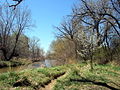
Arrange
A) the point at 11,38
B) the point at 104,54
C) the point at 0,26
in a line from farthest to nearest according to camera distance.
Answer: the point at 11,38, the point at 0,26, the point at 104,54

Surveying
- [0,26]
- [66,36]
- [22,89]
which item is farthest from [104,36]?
[22,89]

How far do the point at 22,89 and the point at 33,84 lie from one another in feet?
3.32

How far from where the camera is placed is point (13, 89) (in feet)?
27.0

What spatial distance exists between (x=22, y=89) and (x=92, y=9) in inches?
726

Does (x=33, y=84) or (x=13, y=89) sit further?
(x=33, y=84)

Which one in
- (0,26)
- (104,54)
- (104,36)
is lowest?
(104,54)

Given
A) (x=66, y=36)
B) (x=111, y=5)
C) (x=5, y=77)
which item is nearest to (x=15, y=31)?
(x=66, y=36)

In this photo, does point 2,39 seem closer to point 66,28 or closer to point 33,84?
point 66,28

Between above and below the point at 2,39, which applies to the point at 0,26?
above

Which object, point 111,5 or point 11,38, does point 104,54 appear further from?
point 11,38

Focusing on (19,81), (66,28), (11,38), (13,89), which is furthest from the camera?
(11,38)

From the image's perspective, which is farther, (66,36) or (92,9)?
(66,36)

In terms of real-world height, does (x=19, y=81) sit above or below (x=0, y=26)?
below

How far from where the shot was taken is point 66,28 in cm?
3959
